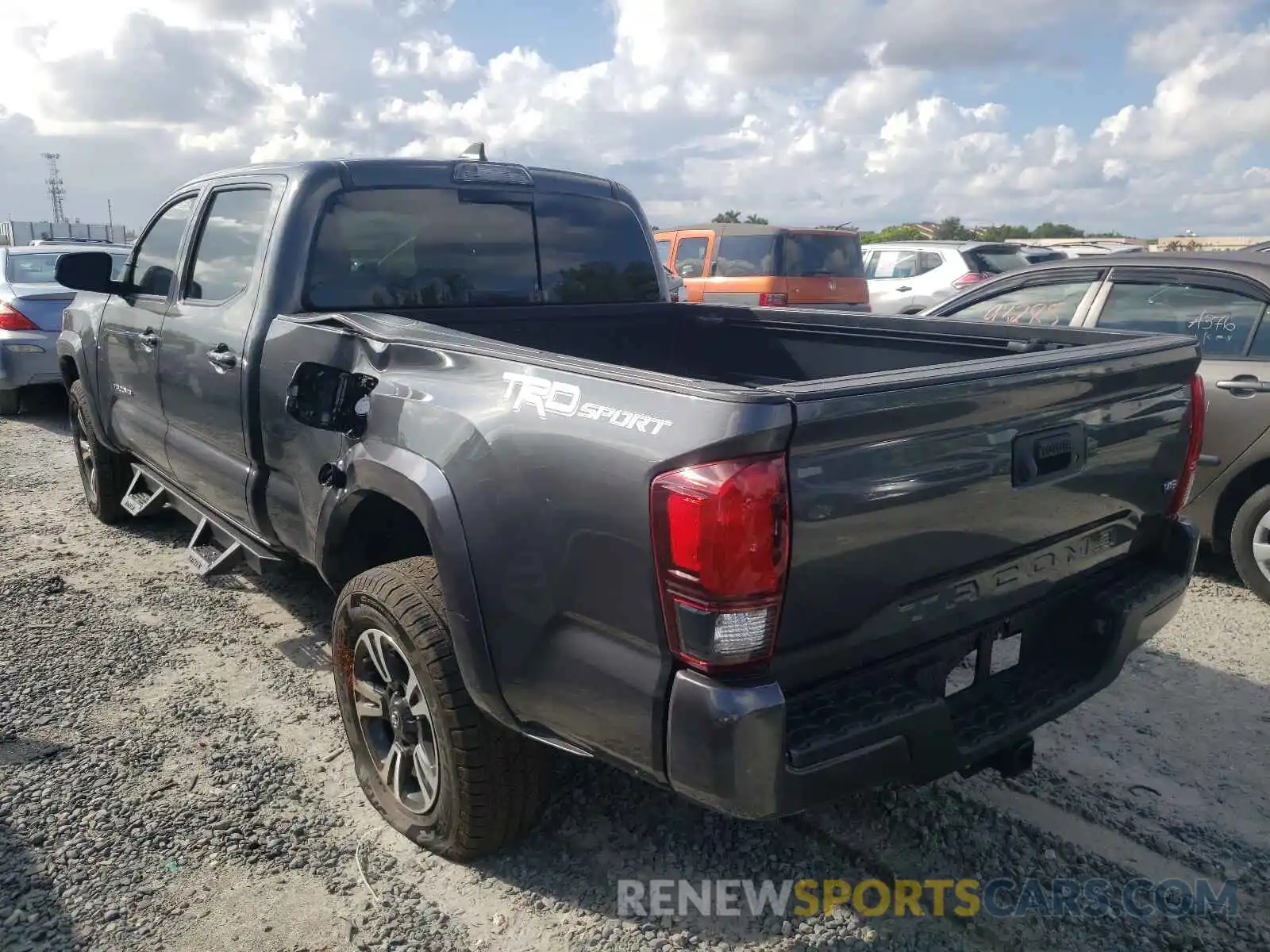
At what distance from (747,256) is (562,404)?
11010mm

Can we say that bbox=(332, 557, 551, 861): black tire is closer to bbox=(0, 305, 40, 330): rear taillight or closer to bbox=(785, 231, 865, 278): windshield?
bbox=(0, 305, 40, 330): rear taillight

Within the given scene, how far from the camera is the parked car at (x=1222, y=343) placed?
474 cm

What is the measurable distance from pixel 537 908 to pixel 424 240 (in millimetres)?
2338

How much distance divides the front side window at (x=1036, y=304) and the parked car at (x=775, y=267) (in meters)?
6.45

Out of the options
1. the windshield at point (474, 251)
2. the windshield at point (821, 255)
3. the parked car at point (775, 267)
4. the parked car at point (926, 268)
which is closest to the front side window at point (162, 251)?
the windshield at point (474, 251)

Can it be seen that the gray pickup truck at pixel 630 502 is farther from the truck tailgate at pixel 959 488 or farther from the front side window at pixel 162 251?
the front side window at pixel 162 251

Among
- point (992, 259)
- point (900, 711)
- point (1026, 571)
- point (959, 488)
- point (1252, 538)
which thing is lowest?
point (1252, 538)

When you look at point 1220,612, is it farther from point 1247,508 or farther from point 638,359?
point 638,359

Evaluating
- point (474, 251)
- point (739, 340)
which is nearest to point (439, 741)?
point (474, 251)

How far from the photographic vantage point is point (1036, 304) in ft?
18.6

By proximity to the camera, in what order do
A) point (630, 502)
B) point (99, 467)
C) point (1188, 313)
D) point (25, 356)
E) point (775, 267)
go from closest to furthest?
point (630, 502) < point (1188, 313) < point (99, 467) < point (25, 356) < point (775, 267)

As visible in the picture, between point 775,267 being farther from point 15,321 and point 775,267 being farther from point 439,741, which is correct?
point 439,741

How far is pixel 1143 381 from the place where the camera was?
9.00 ft

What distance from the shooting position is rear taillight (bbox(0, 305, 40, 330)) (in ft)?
29.8
